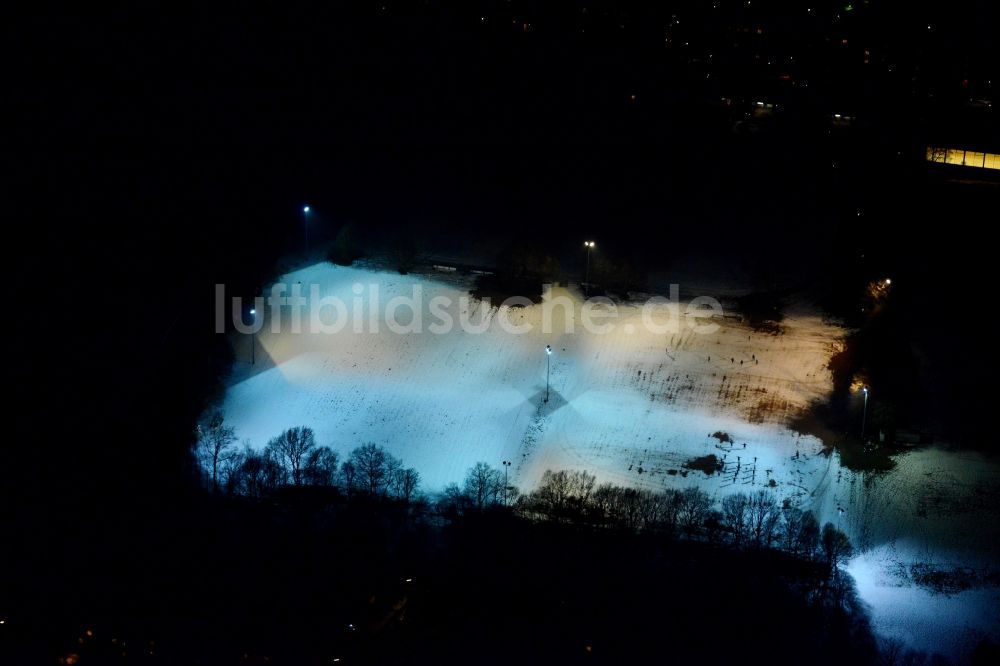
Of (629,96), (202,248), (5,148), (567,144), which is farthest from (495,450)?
(629,96)

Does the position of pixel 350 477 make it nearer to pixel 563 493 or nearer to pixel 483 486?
pixel 483 486

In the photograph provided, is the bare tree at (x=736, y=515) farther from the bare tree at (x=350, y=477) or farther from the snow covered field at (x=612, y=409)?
the bare tree at (x=350, y=477)

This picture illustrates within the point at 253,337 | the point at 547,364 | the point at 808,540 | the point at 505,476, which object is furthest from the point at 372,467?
the point at 808,540

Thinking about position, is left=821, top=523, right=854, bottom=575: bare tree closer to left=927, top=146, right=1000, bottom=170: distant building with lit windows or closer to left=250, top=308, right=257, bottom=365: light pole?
left=250, top=308, right=257, bottom=365: light pole

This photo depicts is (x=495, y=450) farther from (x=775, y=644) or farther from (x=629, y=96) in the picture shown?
(x=629, y=96)

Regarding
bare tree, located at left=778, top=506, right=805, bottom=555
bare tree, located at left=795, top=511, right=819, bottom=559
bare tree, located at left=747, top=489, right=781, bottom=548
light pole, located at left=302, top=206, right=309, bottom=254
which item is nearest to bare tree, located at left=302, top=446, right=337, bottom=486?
bare tree, located at left=747, top=489, right=781, bottom=548

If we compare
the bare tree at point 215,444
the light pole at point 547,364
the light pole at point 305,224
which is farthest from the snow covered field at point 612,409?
the light pole at point 305,224

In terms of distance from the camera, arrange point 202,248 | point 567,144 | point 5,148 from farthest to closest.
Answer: point 567,144 → point 202,248 → point 5,148
